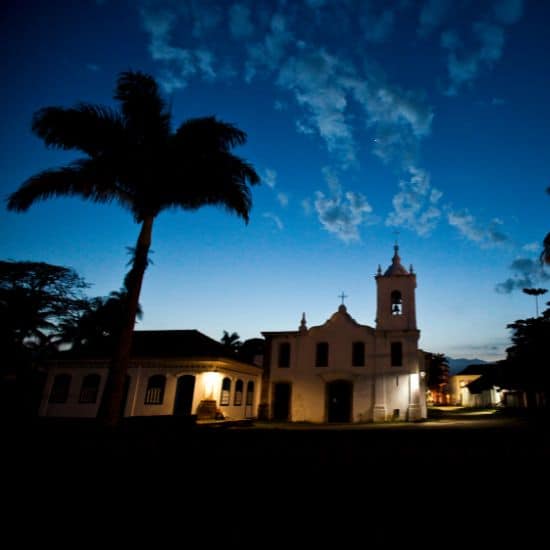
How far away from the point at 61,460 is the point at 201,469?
2.10 m

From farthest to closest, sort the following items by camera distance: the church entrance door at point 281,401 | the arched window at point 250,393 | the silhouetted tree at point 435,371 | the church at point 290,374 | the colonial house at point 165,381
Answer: the silhouetted tree at point 435,371 → the arched window at point 250,393 → the church entrance door at point 281,401 → the church at point 290,374 → the colonial house at point 165,381

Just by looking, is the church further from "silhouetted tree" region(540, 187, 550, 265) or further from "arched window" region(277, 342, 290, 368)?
"silhouetted tree" region(540, 187, 550, 265)

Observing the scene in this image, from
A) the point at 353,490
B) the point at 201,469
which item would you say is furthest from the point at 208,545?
the point at 201,469

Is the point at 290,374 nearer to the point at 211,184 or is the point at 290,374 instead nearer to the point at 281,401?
the point at 281,401

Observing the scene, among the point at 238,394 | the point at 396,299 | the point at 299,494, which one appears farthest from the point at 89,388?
the point at 299,494

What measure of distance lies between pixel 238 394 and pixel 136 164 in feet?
62.0

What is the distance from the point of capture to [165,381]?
2461 cm

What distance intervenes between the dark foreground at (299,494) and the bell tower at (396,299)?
2103 cm

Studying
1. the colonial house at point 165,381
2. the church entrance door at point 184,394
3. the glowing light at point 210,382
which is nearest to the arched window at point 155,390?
the colonial house at point 165,381

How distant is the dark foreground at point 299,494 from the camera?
2.67 metres

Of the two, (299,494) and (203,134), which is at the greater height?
(203,134)

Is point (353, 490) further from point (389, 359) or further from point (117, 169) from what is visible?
point (389, 359)

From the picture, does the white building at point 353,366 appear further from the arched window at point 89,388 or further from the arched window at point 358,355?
the arched window at point 89,388

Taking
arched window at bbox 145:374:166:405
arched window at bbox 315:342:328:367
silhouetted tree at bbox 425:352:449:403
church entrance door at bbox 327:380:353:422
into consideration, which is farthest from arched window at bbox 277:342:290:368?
silhouetted tree at bbox 425:352:449:403
